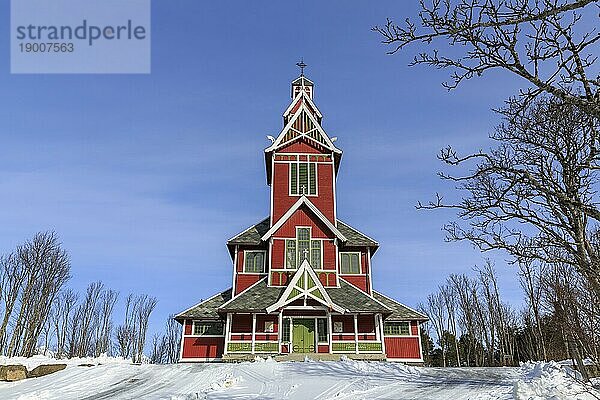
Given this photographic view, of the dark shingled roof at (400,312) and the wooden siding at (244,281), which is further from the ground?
the wooden siding at (244,281)

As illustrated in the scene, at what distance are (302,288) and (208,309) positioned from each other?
5.40 meters

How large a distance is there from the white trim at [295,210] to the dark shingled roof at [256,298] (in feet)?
8.48

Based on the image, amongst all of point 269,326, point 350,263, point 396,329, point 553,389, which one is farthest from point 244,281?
point 553,389

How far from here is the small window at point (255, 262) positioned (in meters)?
26.7

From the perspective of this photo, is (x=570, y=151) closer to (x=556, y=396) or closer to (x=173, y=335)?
(x=556, y=396)

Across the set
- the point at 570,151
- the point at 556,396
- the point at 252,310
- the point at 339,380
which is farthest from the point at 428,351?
the point at 570,151

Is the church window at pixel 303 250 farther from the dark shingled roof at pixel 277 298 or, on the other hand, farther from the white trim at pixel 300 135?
the white trim at pixel 300 135

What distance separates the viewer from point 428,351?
1805 inches

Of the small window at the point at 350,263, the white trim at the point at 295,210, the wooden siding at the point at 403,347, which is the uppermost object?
the white trim at the point at 295,210

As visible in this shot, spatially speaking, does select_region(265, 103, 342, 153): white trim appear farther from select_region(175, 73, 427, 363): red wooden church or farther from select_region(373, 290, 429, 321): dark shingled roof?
select_region(373, 290, 429, 321): dark shingled roof

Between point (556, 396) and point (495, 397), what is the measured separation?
4.69 ft

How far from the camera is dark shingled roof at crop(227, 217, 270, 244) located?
88.0 ft

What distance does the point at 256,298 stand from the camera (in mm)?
24188

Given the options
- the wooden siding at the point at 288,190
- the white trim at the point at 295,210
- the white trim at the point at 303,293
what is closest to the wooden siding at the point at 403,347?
the white trim at the point at 303,293
